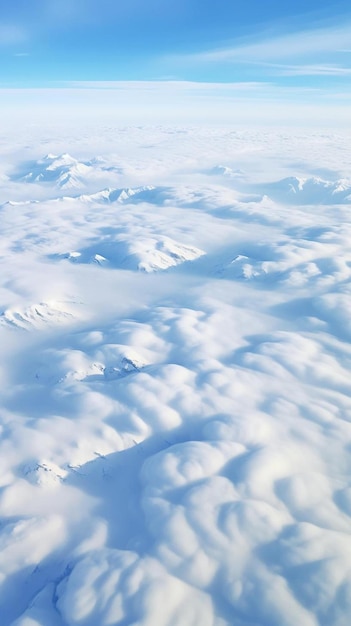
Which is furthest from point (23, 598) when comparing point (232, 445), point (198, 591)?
point (232, 445)

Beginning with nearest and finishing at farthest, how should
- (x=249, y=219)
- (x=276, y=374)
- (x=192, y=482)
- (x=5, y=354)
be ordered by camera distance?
(x=192, y=482)
(x=276, y=374)
(x=5, y=354)
(x=249, y=219)

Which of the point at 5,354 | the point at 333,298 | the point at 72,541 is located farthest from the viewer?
the point at 333,298

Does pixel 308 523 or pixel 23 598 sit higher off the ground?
pixel 308 523

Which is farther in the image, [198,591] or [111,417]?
[111,417]

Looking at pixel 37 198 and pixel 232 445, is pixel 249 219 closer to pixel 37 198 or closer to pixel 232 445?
pixel 232 445

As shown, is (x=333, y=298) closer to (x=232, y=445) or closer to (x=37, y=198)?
(x=232, y=445)

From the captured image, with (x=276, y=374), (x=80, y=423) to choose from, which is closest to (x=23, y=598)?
(x=80, y=423)
